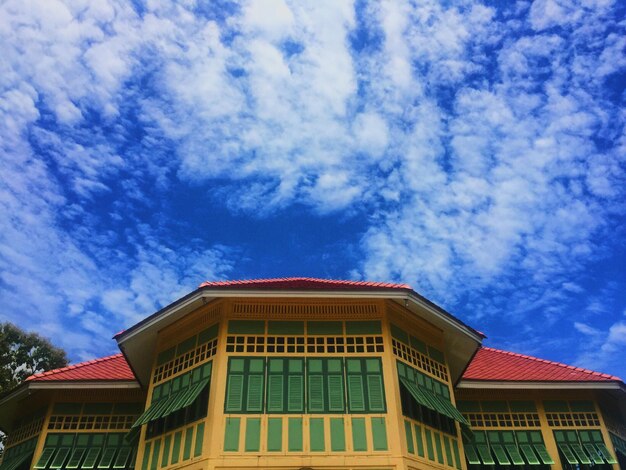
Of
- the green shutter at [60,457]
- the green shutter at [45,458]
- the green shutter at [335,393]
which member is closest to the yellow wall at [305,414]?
the green shutter at [335,393]

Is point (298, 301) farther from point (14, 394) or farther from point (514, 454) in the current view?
point (14, 394)

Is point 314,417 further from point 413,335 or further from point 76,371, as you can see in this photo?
point 76,371

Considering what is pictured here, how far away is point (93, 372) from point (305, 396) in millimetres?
8207

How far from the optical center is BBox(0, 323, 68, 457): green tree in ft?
86.9

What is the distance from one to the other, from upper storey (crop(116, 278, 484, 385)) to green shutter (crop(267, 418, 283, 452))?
2494mm

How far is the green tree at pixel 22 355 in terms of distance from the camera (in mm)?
26500

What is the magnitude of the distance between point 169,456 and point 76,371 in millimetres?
6268

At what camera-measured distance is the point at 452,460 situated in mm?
13938

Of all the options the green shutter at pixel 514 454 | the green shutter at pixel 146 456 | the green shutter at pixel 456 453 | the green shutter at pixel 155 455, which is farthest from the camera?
the green shutter at pixel 514 454

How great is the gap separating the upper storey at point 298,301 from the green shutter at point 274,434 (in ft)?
8.18

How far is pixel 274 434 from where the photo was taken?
491 inches

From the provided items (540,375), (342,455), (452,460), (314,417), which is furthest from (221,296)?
(540,375)

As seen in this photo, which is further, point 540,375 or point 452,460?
point 540,375

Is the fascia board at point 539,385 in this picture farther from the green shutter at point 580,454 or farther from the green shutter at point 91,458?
the green shutter at point 91,458
